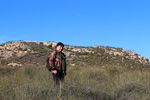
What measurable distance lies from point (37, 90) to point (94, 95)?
234 centimetres

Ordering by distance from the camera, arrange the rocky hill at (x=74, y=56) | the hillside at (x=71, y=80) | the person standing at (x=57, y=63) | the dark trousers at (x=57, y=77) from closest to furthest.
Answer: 1. the hillside at (x=71, y=80)
2. the person standing at (x=57, y=63)
3. the dark trousers at (x=57, y=77)
4. the rocky hill at (x=74, y=56)

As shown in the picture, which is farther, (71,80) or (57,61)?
(71,80)

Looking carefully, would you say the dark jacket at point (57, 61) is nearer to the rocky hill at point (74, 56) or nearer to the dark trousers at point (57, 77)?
the dark trousers at point (57, 77)

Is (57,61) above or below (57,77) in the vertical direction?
above

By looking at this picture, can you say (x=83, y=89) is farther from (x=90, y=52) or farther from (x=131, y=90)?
(x=90, y=52)

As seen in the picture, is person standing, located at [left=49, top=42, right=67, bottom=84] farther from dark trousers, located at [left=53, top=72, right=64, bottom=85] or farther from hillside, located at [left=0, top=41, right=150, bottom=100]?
hillside, located at [left=0, top=41, right=150, bottom=100]

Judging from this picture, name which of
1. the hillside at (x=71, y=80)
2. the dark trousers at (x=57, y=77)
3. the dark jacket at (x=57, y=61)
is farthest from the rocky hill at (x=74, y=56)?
the dark jacket at (x=57, y=61)

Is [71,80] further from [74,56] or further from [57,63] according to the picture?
[74,56]

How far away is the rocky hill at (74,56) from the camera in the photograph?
93.8 ft

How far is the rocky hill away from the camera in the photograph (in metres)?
28.6

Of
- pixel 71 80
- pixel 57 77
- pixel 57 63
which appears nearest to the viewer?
pixel 57 63

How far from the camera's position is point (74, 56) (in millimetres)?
32719

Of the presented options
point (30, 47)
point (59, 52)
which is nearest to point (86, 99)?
point (59, 52)

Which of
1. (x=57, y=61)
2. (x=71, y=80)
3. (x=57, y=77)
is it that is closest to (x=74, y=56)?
(x=71, y=80)
